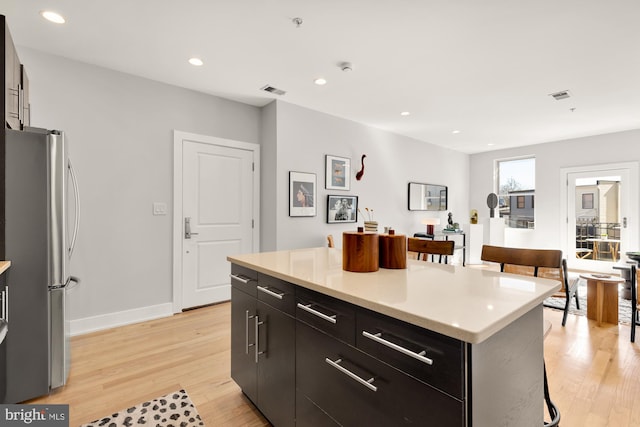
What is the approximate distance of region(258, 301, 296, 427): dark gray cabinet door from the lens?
139 centimetres

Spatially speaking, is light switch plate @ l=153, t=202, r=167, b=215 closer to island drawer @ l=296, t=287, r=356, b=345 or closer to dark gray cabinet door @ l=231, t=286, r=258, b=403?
dark gray cabinet door @ l=231, t=286, r=258, b=403

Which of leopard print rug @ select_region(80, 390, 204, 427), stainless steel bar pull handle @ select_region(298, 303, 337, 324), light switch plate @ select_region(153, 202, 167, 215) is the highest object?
light switch plate @ select_region(153, 202, 167, 215)

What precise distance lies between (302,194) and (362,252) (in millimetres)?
2621

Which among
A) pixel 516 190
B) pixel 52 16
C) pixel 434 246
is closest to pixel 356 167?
pixel 434 246

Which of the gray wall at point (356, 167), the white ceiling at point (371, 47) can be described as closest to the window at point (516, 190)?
the gray wall at point (356, 167)

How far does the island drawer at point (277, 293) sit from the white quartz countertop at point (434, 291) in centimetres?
5

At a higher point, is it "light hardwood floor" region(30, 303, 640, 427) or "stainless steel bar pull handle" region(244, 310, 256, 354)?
"stainless steel bar pull handle" region(244, 310, 256, 354)

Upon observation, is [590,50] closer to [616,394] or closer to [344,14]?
[344,14]

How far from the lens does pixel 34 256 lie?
183 centimetres

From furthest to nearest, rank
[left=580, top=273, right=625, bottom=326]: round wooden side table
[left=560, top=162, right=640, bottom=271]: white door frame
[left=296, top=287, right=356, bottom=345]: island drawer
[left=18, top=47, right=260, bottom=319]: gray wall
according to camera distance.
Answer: [left=560, top=162, right=640, bottom=271]: white door frame → [left=580, top=273, right=625, bottom=326]: round wooden side table → [left=18, top=47, right=260, bottom=319]: gray wall → [left=296, top=287, right=356, bottom=345]: island drawer

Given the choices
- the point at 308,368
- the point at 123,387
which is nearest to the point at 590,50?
the point at 308,368

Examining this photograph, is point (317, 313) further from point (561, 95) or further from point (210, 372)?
point (561, 95)

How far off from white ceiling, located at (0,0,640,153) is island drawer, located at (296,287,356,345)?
191 cm

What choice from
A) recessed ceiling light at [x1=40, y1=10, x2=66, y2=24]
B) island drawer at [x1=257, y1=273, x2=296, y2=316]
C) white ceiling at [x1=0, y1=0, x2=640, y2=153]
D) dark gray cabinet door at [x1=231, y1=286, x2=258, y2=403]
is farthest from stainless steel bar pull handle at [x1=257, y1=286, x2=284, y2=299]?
recessed ceiling light at [x1=40, y1=10, x2=66, y2=24]
